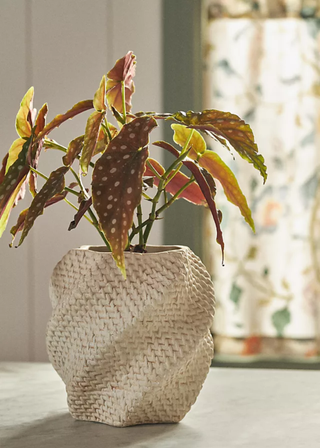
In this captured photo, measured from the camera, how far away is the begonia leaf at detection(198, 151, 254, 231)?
0.80m

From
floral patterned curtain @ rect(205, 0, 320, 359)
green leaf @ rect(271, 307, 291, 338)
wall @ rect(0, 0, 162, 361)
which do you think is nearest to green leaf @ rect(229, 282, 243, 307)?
floral patterned curtain @ rect(205, 0, 320, 359)

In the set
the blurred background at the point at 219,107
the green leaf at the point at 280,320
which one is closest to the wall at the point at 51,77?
the blurred background at the point at 219,107

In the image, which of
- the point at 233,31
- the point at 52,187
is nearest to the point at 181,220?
the point at 233,31

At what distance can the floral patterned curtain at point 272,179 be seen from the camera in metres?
2.04

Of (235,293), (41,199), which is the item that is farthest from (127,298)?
(235,293)

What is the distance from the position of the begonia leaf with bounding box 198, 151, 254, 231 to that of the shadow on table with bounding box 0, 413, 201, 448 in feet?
0.97

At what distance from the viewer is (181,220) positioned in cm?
201

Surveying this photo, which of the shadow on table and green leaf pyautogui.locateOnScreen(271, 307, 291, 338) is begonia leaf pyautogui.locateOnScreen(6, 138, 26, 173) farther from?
green leaf pyautogui.locateOnScreen(271, 307, 291, 338)

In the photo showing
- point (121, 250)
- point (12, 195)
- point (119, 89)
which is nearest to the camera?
point (121, 250)

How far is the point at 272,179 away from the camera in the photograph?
2.07 meters

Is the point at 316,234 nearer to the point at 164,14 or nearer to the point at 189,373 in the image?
the point at 164,14

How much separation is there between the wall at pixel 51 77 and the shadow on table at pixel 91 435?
1.19 metres

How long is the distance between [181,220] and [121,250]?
1370 millimetres

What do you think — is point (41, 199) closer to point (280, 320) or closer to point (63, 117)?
point (63, 117)
